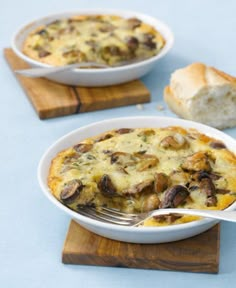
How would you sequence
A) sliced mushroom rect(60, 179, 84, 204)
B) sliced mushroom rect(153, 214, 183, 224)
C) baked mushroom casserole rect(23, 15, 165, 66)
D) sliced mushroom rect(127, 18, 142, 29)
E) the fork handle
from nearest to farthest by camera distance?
the fork handle < sliced mushroom rect(153, 214, 183, 224) < sliced mushroom rect(60, 179, 84, 204) < baked mushroom casserole rect(23, 15, 165, 66) < sliced mushroom rect(127, 18, 142, 29)

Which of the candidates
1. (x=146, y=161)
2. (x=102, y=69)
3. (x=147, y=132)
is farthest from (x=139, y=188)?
(x=102, y=69)

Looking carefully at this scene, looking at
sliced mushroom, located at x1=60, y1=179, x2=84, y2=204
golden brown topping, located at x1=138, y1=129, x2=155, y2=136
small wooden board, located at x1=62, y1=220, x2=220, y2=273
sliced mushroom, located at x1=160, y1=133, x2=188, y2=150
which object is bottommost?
small wooden board, located at x1=62, y1=220, x2=220, y2=273

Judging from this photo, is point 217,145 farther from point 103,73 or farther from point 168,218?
point 103,73

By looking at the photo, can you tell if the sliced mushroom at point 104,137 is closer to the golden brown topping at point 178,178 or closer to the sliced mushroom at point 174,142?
the sliced mushroom at point 174,142

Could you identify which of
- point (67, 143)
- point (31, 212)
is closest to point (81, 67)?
point (67, 143)

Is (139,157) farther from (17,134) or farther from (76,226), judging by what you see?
(17,134)

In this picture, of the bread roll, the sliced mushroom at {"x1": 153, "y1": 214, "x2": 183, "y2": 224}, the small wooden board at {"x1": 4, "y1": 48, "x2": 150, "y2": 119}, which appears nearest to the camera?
the sliced mushroom at {"x1": 153, "y1": 214, "x2": 183, "y2": 224}

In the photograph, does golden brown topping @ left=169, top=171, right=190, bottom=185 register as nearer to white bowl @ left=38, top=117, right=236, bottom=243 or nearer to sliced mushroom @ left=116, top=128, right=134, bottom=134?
white bowl @ left=38, top=117, right=236, bottom=243

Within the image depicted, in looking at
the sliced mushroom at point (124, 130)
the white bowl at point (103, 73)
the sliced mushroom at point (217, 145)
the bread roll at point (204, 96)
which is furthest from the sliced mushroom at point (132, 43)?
the sliced mushroom at point (217, 145)

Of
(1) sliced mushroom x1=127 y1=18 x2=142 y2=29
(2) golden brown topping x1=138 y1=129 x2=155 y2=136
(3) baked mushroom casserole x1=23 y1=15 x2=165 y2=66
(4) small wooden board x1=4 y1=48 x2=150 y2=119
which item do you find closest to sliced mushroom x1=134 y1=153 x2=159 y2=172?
(2) golden brown topping x1=138 y1=129 x2=155 y2=136
